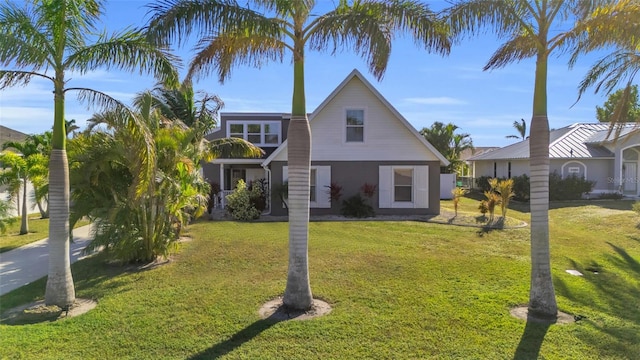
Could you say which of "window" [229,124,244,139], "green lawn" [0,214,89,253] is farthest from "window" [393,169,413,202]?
"green lawn" [0,214,89,253]

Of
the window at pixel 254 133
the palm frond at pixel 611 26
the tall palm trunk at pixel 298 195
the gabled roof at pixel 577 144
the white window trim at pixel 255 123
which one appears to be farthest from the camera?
the gabled roof at pixel 577 144

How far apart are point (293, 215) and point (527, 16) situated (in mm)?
5029

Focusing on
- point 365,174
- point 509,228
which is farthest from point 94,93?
point 509,228

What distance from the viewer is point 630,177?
25.7 meters

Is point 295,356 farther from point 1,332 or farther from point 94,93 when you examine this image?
point 94,93

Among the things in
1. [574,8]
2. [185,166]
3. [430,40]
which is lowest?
[185,166]

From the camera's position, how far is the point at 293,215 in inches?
239

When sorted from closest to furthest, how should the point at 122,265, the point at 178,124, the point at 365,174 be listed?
the point at 122,265
the point at 178,124
the point at 365,174

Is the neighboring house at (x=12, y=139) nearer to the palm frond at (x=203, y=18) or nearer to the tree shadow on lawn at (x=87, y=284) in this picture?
the tree shadow on lawn at (x=87, y=284)

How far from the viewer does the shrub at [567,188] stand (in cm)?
2402

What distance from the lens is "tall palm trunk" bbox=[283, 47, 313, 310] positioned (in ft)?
19.8

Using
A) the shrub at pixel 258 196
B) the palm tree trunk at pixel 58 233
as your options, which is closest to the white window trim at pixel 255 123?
the shrub at pixel 258 196

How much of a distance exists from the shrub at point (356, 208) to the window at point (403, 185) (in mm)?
1492

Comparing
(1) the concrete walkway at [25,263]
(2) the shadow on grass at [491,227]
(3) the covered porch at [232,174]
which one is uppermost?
(3) the covered porch at [232,174]
